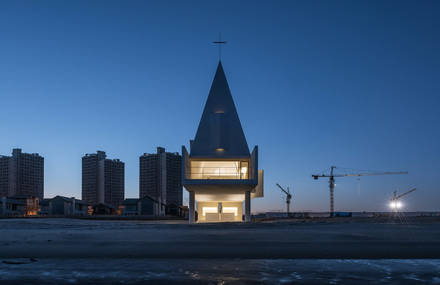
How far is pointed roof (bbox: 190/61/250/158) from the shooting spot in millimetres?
26328

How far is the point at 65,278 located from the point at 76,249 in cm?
323

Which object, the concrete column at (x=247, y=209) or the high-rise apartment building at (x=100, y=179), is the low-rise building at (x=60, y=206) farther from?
the high-rise apartment building at (x=100, y=179)

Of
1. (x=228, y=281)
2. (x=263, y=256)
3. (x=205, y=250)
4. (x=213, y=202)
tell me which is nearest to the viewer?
(x=228, y=281)

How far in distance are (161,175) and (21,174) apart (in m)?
58.7

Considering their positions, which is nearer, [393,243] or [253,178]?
[393,243]

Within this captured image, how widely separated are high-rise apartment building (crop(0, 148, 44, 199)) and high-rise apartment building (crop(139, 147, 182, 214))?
4565cm

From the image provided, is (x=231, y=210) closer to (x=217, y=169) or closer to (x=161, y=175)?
(x=217, y=169)

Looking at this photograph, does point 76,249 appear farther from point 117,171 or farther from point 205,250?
point 117,171

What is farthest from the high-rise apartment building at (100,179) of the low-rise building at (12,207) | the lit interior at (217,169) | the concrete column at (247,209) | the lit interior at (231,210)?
the concrete column at (247,209)

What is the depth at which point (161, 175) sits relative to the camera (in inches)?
5586

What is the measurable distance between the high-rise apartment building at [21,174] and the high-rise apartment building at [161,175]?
4565 centimetres

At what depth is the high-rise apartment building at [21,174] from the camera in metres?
136

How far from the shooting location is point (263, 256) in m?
6.43

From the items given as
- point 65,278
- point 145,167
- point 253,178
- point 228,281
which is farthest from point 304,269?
point 145,167
